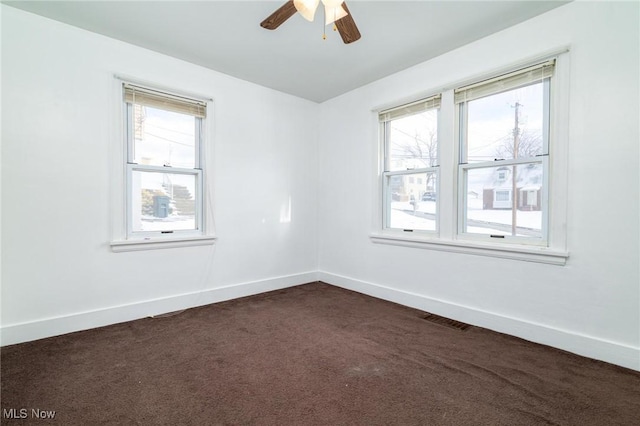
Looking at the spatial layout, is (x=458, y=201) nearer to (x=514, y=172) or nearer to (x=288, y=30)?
(x=514, y=172)

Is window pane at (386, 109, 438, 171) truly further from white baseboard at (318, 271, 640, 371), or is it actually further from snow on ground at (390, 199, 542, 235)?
white baseboard at (318, 271, 640, 371)

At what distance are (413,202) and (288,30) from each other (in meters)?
2.17

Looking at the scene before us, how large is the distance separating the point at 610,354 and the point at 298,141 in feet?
12.4

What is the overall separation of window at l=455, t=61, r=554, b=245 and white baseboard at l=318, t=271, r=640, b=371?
71 cm

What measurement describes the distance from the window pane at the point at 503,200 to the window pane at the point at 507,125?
145mm

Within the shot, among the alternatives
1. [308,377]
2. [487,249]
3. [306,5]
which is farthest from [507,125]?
[308,377]

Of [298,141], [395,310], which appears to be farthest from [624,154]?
[298,141]

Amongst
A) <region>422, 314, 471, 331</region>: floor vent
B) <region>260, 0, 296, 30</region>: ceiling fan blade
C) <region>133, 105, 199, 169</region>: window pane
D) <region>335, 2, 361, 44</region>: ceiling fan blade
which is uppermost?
<region>260, 0, 296, 30</region>: ceiling fan blade

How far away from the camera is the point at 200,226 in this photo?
3.40m

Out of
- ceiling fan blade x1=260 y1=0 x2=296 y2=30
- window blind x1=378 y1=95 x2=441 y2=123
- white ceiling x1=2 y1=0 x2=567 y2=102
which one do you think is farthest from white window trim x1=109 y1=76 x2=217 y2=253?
window blind x1=378 y1=95 x2=441 y2=123

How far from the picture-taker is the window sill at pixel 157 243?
279 cm

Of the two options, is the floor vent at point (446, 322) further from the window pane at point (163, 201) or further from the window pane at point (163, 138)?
the window pane at point (163, 138)

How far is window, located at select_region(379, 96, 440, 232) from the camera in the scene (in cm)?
323

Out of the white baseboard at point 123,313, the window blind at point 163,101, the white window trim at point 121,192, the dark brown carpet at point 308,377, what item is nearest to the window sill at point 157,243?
the white window trim at point 121,192
